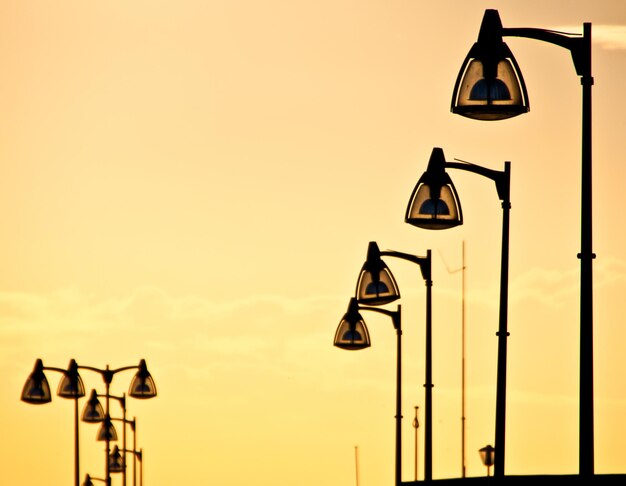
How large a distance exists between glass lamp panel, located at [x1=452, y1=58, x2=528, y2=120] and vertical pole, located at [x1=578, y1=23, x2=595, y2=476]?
88cm

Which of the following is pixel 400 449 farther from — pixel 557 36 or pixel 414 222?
pixel 557 36

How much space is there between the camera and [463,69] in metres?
23.5

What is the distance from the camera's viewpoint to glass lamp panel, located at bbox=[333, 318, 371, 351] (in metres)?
42.3

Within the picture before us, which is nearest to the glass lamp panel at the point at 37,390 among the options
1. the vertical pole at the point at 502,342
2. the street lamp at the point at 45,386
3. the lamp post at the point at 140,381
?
the street lamp at the point at 45,386

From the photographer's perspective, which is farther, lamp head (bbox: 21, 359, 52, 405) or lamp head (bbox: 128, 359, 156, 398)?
lamp head (bbox: 128, 359, 156, 398)

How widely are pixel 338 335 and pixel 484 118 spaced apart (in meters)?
19.4

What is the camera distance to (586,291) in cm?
2248

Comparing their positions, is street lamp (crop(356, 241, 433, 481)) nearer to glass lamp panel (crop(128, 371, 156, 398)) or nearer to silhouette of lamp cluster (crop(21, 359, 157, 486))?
silhouette of lamp cluster (crop(21, 359, 157, 486))

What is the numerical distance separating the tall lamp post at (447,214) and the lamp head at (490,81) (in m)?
5.97

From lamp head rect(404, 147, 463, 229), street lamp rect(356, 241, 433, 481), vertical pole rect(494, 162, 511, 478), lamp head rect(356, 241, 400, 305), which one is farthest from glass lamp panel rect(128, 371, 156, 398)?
lamp head rect(404, 147, 463, 229)

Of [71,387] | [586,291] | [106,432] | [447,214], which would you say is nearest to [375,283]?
[447,214]

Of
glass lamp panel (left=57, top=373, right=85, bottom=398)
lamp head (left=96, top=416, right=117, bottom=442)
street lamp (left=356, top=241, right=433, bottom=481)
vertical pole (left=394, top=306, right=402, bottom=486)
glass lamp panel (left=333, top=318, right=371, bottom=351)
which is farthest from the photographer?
lamp head (left=96, top=416, right=117, bottom=442)

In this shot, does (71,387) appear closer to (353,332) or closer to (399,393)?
(399,393)

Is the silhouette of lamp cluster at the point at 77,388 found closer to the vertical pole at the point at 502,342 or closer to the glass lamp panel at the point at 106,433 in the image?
the glass lamp panel at the point at 106,433
